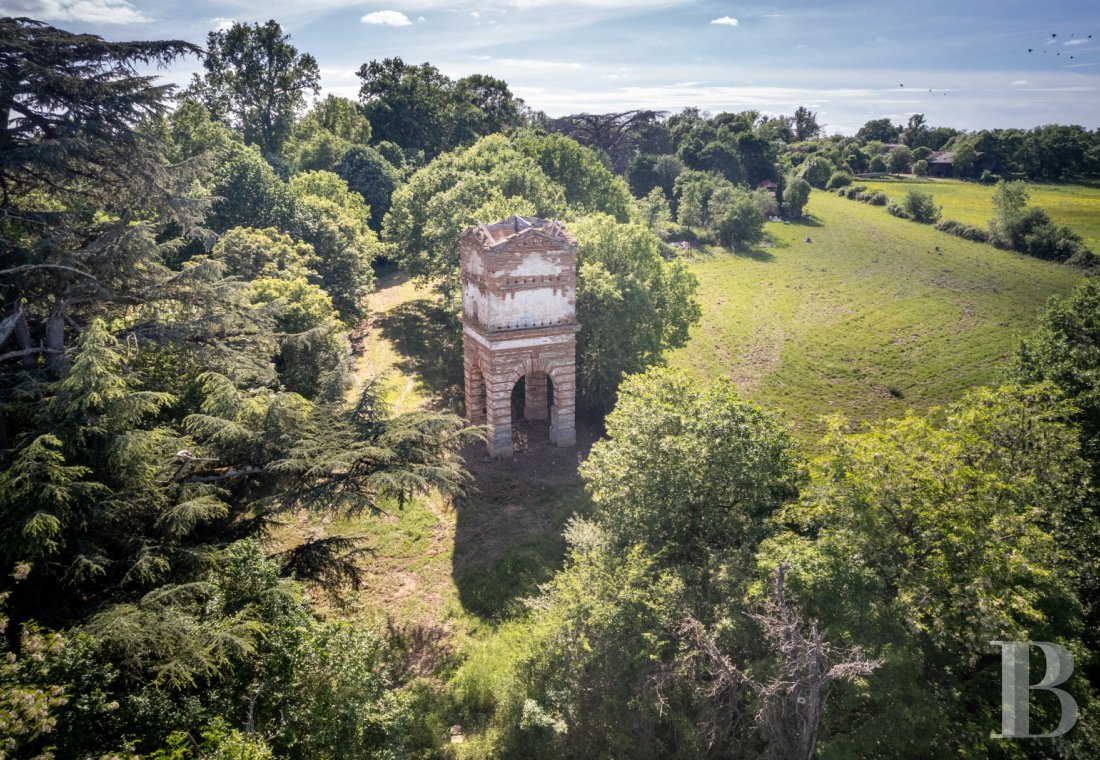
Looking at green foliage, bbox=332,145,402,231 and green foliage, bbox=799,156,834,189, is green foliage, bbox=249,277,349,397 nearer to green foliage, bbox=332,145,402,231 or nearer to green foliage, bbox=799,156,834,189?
green foliage, bbox=332,145,402,231

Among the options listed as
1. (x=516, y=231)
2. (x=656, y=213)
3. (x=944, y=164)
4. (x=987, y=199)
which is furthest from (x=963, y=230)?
(x=516, y=231)

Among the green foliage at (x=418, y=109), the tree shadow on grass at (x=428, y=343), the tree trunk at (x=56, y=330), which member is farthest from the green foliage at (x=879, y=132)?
the tree trunk at (x=56, y=330)

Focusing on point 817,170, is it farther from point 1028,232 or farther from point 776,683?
point 776,683

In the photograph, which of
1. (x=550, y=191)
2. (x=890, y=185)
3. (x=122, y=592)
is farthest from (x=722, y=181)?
(x=122, y=592)

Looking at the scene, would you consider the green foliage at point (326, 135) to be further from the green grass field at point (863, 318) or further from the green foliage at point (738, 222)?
the green foliage at point (738, 222)

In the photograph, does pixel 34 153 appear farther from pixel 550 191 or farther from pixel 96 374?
pixel 550 191

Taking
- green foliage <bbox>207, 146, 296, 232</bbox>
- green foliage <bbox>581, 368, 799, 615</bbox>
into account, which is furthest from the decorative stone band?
green foliage <bbox>207, 146, 296, 232</bbox>
